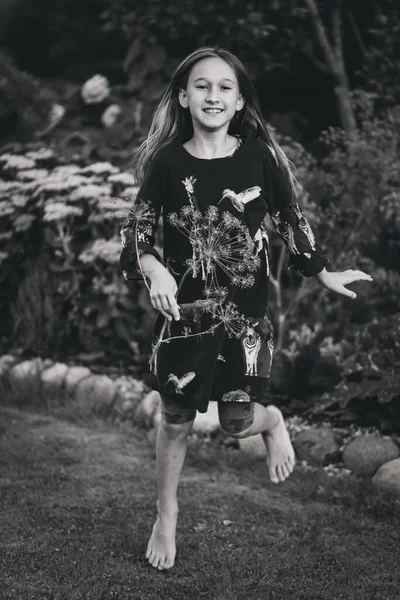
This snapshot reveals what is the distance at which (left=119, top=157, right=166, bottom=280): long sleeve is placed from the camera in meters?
2.54

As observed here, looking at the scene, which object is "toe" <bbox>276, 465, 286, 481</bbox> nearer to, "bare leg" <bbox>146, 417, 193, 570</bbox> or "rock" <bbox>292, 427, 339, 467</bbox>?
"bare leg" <bbox>146, 417, 193, 570</bbox>

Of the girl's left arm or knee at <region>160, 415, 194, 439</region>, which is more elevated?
the girl's left arm

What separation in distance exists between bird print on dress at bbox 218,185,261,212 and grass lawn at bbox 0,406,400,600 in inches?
45.6

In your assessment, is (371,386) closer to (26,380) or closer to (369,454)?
(369,454)

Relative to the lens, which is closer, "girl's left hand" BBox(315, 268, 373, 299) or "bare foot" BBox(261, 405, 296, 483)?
"girl's left hand" BBox(315, 268, 373, 299)

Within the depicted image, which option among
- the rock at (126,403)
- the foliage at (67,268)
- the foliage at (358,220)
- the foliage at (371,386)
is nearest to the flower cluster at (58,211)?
the foliage at (67,268)

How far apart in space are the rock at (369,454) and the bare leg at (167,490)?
110 centimetres

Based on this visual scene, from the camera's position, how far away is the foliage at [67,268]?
15.7ft

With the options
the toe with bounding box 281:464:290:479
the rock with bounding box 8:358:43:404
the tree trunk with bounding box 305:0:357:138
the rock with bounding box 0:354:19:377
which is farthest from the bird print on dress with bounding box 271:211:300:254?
the tree trunk with bounding box 305:0:357:138

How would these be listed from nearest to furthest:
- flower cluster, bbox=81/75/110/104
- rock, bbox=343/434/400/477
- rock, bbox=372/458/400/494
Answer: rock, bbox=372/458/400/494, rock, bbox=343/434/400/477, flower cluster, bbox=81/75/110/104

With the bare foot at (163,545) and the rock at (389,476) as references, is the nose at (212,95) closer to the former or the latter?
the bare foot at (163,545)

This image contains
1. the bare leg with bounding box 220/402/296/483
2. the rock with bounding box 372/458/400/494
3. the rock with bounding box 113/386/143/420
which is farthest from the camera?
the rock with bounding box 113/386/143/420

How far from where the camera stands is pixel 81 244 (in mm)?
4992

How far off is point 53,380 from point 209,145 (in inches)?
91.1
